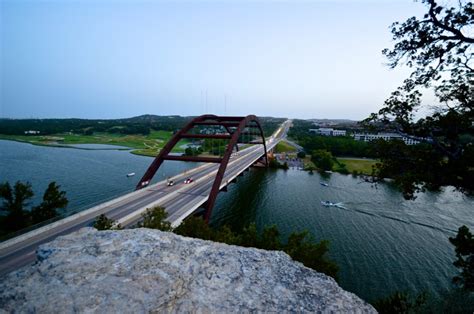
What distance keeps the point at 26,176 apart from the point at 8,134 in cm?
11342

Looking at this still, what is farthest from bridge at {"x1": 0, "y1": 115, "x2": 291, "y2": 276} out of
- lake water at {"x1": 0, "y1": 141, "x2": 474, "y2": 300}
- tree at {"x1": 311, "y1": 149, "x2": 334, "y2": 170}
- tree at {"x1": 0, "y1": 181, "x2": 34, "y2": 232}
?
tree at {"x1": 311, "y1": 149, "x2": 334, "y2": 170}

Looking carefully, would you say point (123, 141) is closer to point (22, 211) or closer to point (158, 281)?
point (22, 211)

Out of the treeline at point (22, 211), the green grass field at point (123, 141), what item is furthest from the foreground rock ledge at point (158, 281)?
the green grass field at point (123, 141)

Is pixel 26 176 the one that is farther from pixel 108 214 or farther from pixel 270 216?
pixel 270 216

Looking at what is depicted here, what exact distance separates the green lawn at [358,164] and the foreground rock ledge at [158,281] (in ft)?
204

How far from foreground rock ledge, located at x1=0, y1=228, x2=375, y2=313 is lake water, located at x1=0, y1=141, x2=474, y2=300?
16830 millimetres

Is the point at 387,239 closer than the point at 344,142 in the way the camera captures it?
Yes

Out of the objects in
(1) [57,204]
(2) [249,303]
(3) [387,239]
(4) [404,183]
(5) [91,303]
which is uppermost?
(4) [404,183]

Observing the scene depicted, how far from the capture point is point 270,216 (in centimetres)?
3206

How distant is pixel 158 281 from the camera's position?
4.02m

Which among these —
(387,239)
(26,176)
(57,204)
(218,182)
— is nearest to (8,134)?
(26,176)

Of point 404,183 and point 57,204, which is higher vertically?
point 404,183

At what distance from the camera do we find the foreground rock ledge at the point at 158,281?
11.8ft

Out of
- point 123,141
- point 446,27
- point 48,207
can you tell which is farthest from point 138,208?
point 123,141
